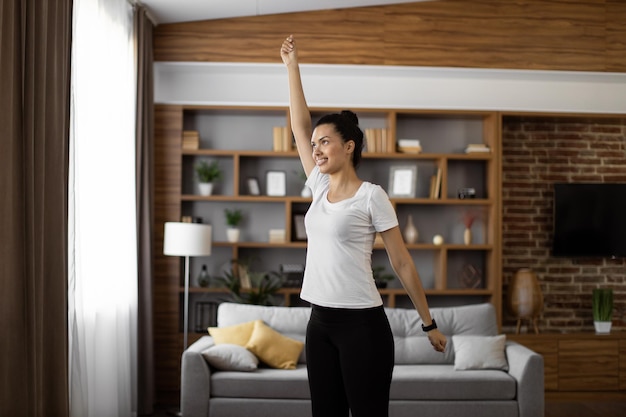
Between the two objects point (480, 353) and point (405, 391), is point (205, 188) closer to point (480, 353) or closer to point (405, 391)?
point (405, 391)

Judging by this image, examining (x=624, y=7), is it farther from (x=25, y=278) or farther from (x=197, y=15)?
(x=25, y=278)

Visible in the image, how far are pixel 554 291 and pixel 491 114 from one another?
1725 millimetres

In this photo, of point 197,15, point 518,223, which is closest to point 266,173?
point 197,15

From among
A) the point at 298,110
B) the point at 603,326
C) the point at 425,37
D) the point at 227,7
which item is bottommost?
the point at 603,326

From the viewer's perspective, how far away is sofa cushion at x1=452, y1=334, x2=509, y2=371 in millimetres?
4742

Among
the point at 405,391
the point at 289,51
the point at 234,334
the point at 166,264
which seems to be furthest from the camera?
the point at 166,264

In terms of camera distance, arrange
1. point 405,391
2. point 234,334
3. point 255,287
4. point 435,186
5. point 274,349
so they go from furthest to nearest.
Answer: point 435,186 < point 255,287 < point 234,334 < point 274,349 < point 405,391

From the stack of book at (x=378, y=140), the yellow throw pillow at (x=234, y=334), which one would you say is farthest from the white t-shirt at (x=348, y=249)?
the stack of book at (x=378, y=140)

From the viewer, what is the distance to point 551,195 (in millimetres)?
6547

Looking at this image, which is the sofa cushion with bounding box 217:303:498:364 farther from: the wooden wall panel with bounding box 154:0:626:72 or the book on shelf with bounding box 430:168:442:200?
the wooden wall panel with bounding box 154:0:626:72

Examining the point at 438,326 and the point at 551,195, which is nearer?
the point at 438,326

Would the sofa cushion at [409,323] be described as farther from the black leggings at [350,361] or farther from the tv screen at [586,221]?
the black leggings at [350,361]

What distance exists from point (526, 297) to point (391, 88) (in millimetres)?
2078

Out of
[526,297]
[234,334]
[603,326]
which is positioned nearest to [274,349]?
[234,334]
